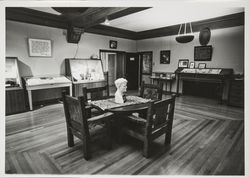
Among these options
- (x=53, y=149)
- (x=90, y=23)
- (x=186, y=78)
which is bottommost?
(x=53, y=149)

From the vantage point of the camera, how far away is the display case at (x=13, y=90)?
407 cm

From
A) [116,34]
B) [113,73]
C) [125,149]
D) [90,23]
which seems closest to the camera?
[125,149]

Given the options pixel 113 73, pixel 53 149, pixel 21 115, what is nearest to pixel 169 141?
pixel 53 149

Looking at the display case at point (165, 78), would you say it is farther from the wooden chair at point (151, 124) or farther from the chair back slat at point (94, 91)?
the wooden chair at point (151, 124)

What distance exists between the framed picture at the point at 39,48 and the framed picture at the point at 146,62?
4.60m

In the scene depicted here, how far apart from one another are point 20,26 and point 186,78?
18.9 ft

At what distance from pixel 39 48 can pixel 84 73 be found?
1615 millimetres

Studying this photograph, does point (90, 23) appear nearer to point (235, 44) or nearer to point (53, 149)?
point (53, 149)

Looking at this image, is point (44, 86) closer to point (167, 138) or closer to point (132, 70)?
point (167, 138)

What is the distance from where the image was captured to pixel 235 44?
5.46 metres

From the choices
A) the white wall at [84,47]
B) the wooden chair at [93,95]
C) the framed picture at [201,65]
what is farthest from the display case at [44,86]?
the framed picture at [201,65]

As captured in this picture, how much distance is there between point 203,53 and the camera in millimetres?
6184

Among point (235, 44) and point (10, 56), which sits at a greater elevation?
point (235, 44)

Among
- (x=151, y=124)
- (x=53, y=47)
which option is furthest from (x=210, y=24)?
(x=53, y=47)
